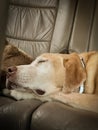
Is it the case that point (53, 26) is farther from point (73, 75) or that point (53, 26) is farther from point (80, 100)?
point (80, 100)

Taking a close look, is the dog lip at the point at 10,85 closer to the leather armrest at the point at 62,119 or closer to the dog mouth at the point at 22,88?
the dog mouth at the point at 22,88

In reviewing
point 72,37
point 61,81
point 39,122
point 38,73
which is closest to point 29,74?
point 38,73

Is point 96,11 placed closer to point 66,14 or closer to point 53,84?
point 66,14

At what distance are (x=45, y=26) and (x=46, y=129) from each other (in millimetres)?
1124

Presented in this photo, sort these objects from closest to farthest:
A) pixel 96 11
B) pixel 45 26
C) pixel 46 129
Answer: pixel 46 129
pixel 96 11
pixel 45 26

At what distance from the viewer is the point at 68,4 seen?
81.5 inches

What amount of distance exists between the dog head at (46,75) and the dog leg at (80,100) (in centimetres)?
4

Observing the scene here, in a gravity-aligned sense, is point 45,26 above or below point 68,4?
below

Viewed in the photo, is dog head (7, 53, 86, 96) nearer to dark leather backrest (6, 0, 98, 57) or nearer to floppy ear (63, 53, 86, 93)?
floppy ear (63, 53, 86, 93)

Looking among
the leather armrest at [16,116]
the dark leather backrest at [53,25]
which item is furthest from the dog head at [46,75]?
the dark leather backrest at [53,25]

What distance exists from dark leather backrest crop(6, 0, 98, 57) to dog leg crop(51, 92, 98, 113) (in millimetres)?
609

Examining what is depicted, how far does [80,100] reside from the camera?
4.50 feet

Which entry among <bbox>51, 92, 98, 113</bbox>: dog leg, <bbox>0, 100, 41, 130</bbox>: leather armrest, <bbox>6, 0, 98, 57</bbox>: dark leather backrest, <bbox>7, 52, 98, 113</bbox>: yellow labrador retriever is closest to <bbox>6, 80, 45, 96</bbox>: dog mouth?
<bbox>7, 52, 98, 113</bbox>: yellow labrador retriever

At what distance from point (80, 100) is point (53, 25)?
0.89 metres
